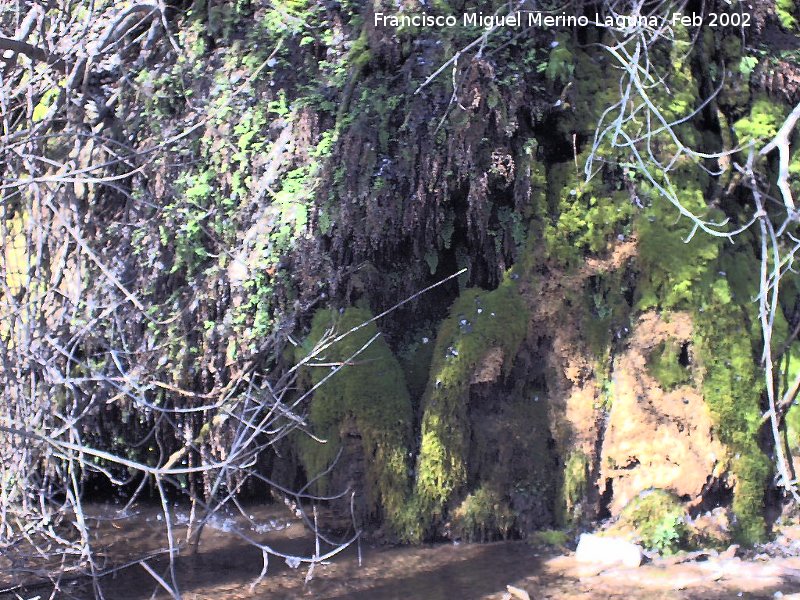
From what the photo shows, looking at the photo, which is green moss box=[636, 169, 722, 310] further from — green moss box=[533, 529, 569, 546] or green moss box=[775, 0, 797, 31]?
green moss box=[775, 0, 797, 31]

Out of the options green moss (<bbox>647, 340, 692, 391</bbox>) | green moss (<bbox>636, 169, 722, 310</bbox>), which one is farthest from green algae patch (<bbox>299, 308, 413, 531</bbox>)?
green moss (<bbox>636, 169, 722, 310</bbox>)

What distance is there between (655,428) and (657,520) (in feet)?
2.01

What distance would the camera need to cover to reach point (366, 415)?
18.5 feet

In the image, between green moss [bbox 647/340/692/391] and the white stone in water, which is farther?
green moss [bbox 647/340/692/391]

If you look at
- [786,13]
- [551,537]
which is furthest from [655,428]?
[786,13]

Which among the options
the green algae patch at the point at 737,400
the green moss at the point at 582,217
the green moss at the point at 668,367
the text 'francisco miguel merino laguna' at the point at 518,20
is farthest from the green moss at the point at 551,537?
the text 'francisco miguel merino laguna' at the point at 518,20

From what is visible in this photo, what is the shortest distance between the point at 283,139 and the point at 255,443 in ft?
7.85

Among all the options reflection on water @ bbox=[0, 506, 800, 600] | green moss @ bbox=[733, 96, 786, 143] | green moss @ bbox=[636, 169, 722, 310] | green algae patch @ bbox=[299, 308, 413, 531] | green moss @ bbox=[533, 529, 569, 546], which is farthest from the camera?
green moss @ bbox=[733, 96, 786, 143]

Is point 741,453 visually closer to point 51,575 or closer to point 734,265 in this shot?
point 734,265

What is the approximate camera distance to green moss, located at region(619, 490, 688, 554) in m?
5.08

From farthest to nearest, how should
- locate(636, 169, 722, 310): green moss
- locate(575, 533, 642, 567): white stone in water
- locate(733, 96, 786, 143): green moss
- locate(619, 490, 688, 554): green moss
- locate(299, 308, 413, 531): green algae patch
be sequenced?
locate(733, 96, 786, 143): green moss → locate(636, 169, 722, 310): green moss → locate(299, 308, 413, 531): green algae patch → locate(619, 490, 688, 554): green moss → locate(575, 533, 642, 567): white stone in water

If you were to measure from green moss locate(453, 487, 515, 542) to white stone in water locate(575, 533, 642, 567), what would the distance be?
513 mm

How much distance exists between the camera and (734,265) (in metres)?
5.94

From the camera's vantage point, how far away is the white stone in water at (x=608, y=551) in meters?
4.96
